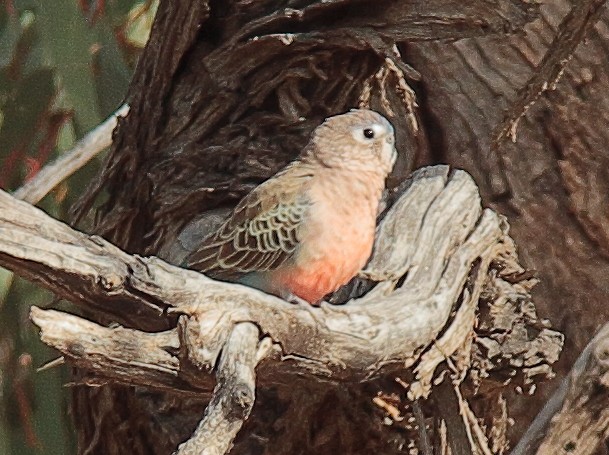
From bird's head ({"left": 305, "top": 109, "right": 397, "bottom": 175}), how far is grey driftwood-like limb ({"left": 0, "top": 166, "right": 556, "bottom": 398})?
0.17 m

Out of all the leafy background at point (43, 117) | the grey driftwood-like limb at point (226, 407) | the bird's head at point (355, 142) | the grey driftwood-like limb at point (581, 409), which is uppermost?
the grey driftwood-like limb at point (226, 407)

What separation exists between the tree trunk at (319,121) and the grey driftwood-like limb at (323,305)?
1.26 feet

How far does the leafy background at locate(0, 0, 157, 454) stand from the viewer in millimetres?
3141

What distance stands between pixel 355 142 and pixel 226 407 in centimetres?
110

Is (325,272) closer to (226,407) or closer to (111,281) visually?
(111,281)

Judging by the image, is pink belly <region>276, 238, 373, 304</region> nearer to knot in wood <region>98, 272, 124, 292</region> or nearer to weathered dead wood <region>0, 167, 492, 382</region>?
weathered dead wood <region>0, 167, 492, 382</region>

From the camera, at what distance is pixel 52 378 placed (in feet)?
10.4

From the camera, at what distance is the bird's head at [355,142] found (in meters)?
2.44

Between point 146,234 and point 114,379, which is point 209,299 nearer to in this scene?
point 114,379

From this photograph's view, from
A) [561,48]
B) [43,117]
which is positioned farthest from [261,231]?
[43,117]

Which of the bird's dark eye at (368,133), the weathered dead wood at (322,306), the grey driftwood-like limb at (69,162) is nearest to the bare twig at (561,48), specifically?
the weathered dead wood at (322,306)

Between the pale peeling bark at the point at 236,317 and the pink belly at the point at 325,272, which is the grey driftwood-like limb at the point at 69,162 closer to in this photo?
the pink belly at the point at 325,272

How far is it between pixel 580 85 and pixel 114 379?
1.44 metres

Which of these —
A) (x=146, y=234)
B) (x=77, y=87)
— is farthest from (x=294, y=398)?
(x=77, y=87)
